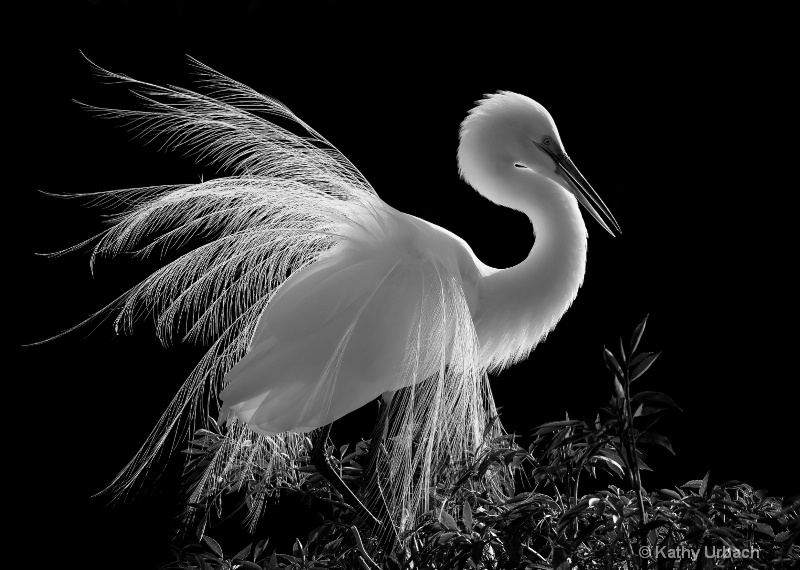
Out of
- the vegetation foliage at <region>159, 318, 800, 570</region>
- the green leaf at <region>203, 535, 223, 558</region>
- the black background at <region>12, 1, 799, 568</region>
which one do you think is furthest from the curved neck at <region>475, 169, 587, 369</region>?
the black background at <region>12, 1, 799, 568</region>

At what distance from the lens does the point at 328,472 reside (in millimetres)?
1568

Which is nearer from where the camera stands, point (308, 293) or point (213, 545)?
point (213, 545)

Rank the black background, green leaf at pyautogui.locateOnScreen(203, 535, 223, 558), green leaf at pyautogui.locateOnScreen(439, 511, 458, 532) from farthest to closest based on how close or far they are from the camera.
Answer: the black background
green leaf at pyautogui.locateOnScreen(203, 535, 223, 558)
green leaf at pyautogui.locateOnScreen(439, 511, 458, 532)

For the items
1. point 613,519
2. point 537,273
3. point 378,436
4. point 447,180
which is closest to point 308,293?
point 378,436

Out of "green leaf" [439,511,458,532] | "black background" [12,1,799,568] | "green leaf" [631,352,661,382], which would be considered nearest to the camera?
"green leaf" [631,352,661,382]

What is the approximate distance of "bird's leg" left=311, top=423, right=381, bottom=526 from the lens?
1562 millimetres

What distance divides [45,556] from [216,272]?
4.85 feet

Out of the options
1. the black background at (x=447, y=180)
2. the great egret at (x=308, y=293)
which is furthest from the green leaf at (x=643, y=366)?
the black background at (x=447, y=180)

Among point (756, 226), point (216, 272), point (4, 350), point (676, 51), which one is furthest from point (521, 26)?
point (4, 350)

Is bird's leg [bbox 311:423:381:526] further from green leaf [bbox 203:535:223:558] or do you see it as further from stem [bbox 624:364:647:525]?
stem [bbox 624:364:647:525]

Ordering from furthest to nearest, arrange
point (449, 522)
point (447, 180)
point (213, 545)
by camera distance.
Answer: point (447, 180), point (213, 545), point (449, 522)

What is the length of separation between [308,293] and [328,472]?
31 centimetres

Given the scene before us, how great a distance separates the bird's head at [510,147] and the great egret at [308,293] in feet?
0.09

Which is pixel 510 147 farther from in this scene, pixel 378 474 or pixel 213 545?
pixel 213 545
